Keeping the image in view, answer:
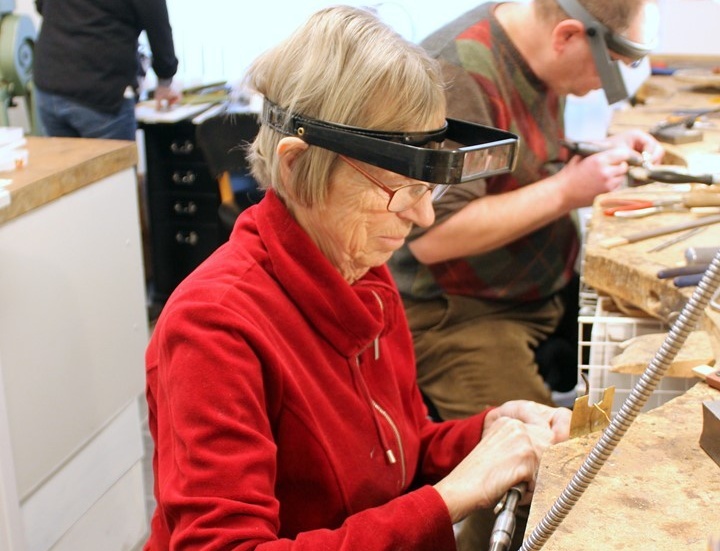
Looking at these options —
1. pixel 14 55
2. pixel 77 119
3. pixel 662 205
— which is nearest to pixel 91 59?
pixel 77 119

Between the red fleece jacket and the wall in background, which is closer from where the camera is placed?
the red fleece jacket

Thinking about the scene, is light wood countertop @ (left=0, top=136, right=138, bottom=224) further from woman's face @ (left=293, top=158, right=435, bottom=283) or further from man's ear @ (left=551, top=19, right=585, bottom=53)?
man's ear @ (left=551, top=19, right=585, bottom=53)

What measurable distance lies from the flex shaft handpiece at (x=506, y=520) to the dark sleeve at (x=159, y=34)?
2.36 meters

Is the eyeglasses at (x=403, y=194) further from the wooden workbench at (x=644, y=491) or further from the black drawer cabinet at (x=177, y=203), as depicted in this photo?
the black drawer cabinet at (x=177, y=203)

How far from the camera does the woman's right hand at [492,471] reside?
1.05 meters

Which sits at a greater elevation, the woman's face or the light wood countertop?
the woman's face

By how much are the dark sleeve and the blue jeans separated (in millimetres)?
176

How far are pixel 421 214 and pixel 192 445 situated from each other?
1.34ft

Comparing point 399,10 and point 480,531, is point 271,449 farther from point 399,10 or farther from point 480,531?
point 399,10

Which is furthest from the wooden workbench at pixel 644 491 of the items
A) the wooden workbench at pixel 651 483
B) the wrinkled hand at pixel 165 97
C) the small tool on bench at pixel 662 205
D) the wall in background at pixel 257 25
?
the wrinkled hand at pixel 165 97

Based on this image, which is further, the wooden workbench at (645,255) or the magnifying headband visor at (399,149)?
the wooden workbench at (645,255)

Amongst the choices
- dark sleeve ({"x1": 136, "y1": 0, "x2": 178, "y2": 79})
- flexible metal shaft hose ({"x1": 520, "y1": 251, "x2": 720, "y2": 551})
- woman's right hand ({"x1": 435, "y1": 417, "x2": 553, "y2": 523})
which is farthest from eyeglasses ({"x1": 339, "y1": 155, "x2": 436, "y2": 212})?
dark sleeve ({"x1": 136, "y1": 0, "x2": 178, "y2": 79})

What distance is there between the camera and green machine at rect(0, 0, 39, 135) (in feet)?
10.1

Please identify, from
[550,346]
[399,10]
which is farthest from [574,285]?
[399,10]
